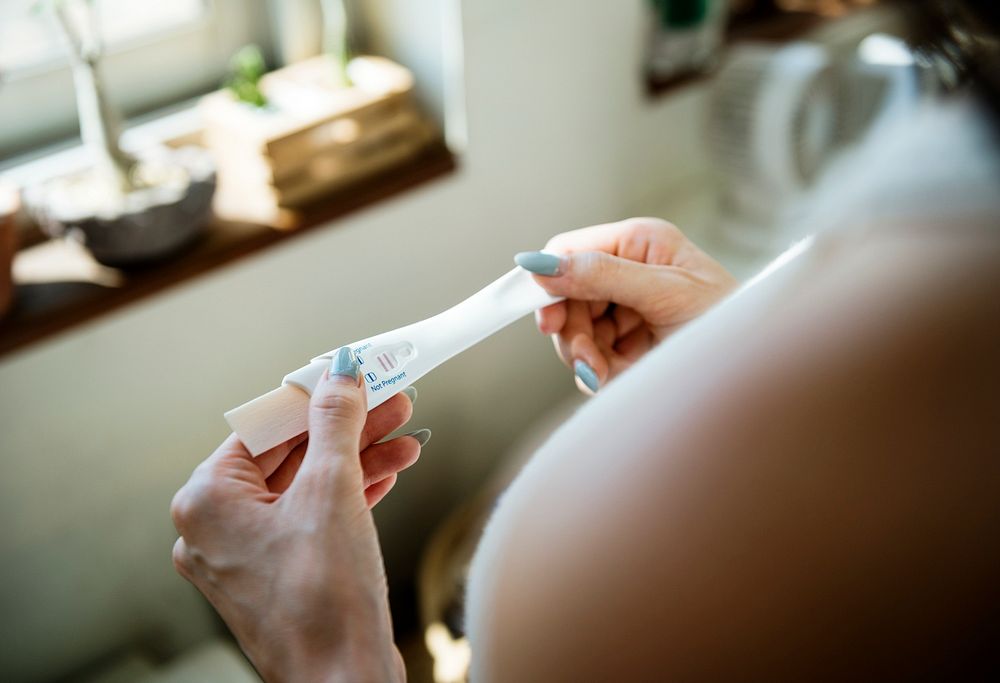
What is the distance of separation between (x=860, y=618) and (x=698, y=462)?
0.06m

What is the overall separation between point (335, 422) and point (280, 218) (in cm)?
41

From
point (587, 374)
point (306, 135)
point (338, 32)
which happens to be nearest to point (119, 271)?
point (306, 135)

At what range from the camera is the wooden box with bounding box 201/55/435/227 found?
738 millimetres

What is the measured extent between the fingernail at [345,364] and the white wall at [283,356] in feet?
0.32

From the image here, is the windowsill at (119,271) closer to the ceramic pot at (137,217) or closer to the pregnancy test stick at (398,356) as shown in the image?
the ceramic pot at (137,217)

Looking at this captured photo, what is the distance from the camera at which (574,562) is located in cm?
25

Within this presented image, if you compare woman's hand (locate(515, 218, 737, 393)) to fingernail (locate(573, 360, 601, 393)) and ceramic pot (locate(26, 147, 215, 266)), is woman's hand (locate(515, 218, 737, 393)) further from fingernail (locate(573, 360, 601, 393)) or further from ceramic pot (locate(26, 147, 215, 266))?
ceramic pot (locate(26, 147, 215, 266))

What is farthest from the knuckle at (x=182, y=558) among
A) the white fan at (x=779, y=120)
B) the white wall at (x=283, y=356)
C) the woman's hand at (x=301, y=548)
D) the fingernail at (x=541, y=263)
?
the white fan at (x=779, y=120)

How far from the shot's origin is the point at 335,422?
0.37 m

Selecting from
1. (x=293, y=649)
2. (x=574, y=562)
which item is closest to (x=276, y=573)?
(x=293, y=649)

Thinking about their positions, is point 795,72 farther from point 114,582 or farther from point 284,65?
point 114,582

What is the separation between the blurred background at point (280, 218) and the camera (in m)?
0.66

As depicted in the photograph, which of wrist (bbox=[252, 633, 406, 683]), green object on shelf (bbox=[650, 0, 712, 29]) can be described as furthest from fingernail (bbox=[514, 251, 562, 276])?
→ green object on shelf (bbox=[650, 0, 712, 29])

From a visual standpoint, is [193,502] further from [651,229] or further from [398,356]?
[651,229]
